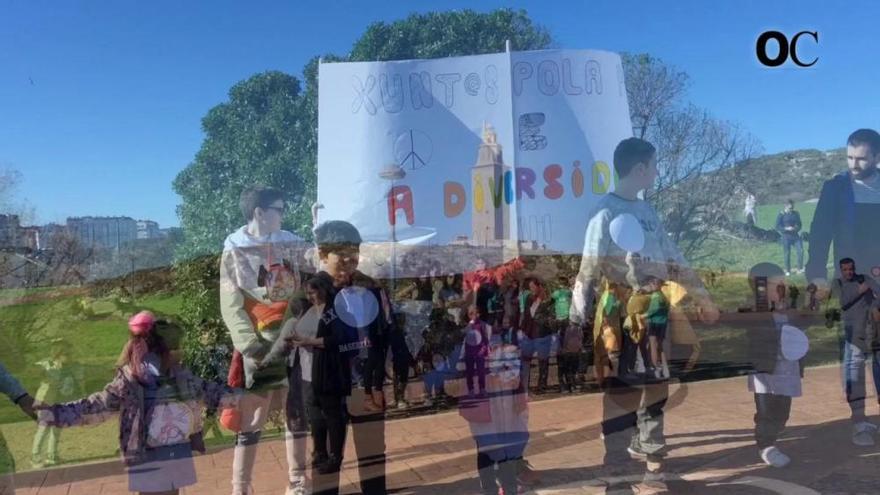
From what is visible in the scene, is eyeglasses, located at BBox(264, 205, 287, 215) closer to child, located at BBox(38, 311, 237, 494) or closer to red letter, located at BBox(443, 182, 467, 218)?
red letter, located at BBox(443, 182, 467, 218)

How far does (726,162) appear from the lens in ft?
9.12

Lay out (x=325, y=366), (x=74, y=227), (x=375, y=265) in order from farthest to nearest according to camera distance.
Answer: (x=325, y=366) → (x=375, y=265) → (x=74, y=227)

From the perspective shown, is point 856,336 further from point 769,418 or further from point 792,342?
A: point 769,418

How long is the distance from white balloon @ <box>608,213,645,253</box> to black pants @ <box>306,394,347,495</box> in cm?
116

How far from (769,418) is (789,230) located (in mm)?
1101

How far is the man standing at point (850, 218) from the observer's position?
321 cm

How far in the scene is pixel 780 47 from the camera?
2883 millimetres

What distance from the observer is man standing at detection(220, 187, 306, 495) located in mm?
2195

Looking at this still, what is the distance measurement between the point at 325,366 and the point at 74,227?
985mm

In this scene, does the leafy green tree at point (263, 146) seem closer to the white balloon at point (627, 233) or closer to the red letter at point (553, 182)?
the red letter at point (553, 182)

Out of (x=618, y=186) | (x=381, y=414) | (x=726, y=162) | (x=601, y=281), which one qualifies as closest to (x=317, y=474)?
(x=381, y=414)

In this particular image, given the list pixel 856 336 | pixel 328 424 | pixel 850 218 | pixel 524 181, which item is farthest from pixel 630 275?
pixel 856 336

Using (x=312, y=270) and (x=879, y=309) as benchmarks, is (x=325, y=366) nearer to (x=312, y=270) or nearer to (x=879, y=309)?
(x=312, y=270)

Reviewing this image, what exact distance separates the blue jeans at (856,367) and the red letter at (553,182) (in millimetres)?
2379
